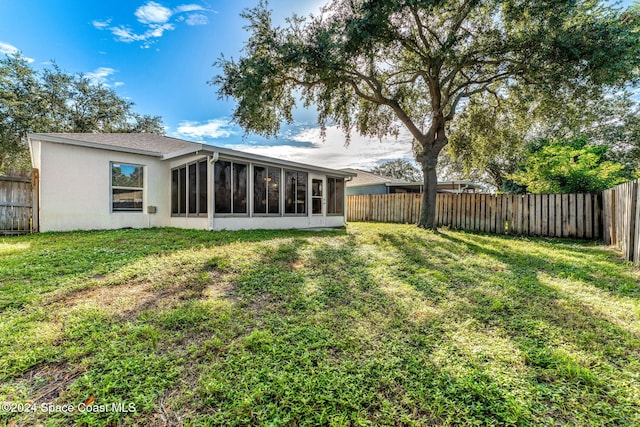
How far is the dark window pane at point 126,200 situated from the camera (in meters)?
8.50

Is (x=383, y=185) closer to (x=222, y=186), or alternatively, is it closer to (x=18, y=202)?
(x=222, y=186)

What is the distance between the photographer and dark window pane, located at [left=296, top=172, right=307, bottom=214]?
34.3 feet

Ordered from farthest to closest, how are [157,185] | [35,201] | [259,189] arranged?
[157,185], [259,189], [35,201]

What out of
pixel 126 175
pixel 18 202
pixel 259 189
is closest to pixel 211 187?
pixel 259 189

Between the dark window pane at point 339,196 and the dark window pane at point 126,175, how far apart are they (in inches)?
290

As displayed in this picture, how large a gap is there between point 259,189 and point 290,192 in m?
1.36

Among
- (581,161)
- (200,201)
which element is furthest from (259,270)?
(581,161)

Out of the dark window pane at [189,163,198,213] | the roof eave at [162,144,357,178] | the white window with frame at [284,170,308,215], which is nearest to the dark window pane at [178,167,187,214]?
the dark window pane at [189,163,198,213]

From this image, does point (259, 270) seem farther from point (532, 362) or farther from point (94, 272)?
point (532, 362)

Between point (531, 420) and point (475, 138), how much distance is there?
12970 mm

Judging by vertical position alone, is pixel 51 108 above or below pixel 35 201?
above

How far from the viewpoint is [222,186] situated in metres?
8.22

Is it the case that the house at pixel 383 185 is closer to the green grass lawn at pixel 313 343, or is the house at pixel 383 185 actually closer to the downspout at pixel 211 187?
the downspout at pixel 211 187

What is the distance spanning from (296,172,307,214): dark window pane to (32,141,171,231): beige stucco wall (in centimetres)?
513
